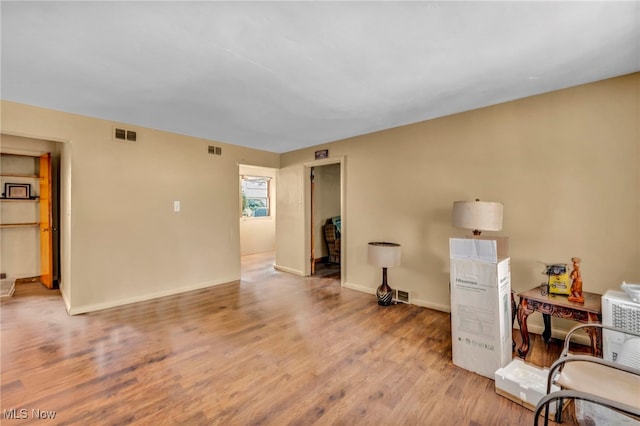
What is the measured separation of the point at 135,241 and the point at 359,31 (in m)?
3.63

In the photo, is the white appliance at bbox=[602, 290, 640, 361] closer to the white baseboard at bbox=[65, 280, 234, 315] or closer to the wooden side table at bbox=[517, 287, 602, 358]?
the wooden side table at bbox=[517, 287, 602, 358]

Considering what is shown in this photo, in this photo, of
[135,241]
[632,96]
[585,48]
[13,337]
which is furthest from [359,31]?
[13,337]

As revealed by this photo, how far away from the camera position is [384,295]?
11.7 ft

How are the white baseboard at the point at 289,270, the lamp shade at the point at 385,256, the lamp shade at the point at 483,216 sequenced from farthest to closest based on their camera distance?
1. the white baseboard at the point at 289,270
2. the lamp shade at the point at 385,256
3. the lamp shade at the point at 483,216

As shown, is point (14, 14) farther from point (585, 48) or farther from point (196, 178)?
point (585, 48)

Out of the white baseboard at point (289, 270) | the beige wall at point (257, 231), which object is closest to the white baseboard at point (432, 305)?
the white baseboard at point (289, 270)

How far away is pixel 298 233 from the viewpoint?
16.6 ft

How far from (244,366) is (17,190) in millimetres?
4908

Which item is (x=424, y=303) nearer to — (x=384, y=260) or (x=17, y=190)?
(x=384, y=260)

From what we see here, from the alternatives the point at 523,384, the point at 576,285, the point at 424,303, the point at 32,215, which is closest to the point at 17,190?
the point at 32,215

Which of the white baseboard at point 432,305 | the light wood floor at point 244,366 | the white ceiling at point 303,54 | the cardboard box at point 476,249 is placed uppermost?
the white ceiling at point 303,54

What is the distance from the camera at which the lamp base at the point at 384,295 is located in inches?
140

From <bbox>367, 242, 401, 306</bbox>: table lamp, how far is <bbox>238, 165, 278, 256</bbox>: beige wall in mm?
4483

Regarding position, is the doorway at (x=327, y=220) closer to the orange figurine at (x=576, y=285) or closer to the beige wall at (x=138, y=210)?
the beige wall at (x=138, y=210)
